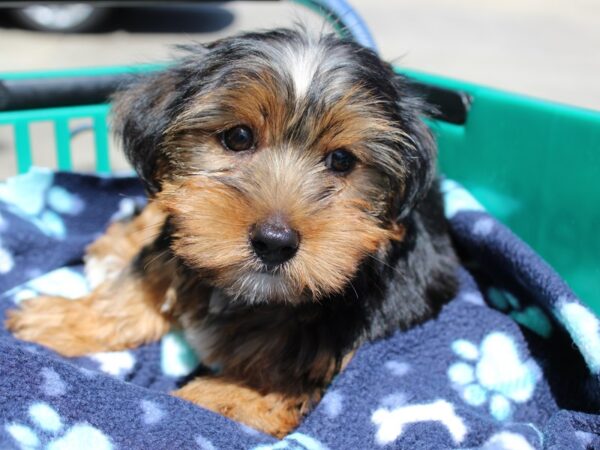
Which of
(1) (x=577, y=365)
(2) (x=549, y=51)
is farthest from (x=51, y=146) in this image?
(2) (x=549, y=51)

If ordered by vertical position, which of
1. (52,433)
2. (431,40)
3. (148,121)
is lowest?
(431,40)

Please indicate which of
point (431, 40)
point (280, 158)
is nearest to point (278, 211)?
point (280, 158)

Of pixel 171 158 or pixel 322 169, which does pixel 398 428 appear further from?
pixel 171 158

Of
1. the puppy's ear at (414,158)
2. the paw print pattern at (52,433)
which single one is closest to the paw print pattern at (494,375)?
the puppy's ear at (414,158)

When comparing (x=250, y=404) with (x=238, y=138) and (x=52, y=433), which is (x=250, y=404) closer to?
(x=52, y=433)

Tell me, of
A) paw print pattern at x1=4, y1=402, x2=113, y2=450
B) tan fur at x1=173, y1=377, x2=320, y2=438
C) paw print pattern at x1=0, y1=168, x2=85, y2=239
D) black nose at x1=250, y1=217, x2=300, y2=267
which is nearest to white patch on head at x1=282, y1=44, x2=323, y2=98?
black nose at x1=250, y1=217, x2=300, y2=267

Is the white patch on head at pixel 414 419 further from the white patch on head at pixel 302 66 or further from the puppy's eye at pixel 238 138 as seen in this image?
the white patch on head at pixel 302 66
